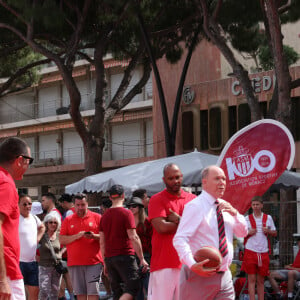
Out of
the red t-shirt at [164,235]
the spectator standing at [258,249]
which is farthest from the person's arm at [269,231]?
the red t-shirt at [164,235]

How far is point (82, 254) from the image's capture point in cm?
1017

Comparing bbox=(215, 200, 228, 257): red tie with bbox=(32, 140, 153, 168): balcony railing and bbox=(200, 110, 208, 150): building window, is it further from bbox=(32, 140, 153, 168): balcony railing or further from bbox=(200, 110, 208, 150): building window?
bbox=(32, 140, 153, 168): balcony railing

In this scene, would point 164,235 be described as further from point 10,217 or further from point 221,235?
point 10,217

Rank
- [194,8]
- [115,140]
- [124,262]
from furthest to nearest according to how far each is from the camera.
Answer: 1. [115,140]
2. [194,8]
3. [124,262]

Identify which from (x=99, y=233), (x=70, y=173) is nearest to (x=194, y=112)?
(x=70, y=173)

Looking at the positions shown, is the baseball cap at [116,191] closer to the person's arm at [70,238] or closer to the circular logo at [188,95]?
the person's arm at [70,238]

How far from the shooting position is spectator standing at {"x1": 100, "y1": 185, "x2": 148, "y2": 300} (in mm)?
9070

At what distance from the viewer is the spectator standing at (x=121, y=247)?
29.8 feet

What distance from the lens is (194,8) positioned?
2141cm

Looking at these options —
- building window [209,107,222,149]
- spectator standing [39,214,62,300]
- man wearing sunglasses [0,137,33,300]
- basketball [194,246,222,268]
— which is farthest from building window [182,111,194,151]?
man wearing sunglasses [0,137,33,300]

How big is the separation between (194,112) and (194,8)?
11.4 metres

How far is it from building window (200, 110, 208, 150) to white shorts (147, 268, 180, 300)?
2489 centimetres

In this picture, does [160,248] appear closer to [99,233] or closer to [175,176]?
[175,176]

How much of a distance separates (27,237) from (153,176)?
439 cm
